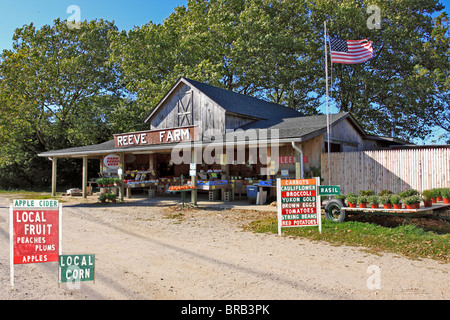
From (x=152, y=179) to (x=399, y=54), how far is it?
22803 millimetres

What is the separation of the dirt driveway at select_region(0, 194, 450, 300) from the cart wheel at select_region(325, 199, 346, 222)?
2040mm

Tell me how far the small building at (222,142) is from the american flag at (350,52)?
2744 mm

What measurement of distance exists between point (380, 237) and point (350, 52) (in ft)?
27.0

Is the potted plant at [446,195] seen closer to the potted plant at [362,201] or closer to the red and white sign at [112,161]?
the potted plant at [362,201]

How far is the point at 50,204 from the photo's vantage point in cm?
509

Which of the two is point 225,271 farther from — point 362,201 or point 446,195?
point 446,195

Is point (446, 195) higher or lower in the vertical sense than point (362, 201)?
higher

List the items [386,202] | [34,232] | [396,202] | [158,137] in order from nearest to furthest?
[34,232] < [396,202] < [386,202] < [158,137]

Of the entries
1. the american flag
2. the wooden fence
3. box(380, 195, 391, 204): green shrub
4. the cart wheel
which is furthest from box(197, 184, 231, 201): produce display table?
box(380, 195, 391, 204): green shrub

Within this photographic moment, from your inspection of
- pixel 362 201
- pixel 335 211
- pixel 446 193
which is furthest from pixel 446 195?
pixel 335 211

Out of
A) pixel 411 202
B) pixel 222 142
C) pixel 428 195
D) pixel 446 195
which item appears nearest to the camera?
pixel 411 202

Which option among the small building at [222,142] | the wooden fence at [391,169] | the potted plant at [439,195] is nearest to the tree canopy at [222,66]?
the small building at [222,142]

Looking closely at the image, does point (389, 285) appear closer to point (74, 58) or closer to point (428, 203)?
point (428, 203)

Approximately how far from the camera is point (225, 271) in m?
5.75
